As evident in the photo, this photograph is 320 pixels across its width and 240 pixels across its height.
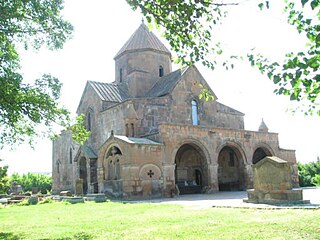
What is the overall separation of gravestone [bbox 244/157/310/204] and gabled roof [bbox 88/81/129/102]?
54.2ft

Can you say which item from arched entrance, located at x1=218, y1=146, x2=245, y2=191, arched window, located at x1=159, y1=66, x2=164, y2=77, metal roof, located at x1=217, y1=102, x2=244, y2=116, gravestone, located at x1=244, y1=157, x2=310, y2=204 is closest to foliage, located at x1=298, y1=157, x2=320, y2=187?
arched entrance, located at x1=218, y1=146, x2=245, y2=191

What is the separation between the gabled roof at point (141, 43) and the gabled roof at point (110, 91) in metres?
3.15

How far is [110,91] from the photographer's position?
→ 30.0 m

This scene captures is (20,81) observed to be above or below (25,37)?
below

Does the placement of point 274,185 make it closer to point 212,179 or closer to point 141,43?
point 212,179

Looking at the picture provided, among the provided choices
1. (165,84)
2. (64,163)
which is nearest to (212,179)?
(165,84)

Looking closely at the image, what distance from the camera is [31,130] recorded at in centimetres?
1179

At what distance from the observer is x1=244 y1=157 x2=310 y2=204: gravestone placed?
13.6m

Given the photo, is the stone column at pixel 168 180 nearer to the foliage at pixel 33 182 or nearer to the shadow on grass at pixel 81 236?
the shadow on grass at pixel 81 236

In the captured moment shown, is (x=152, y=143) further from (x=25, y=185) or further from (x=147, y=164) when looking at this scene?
(x=25, y=185)

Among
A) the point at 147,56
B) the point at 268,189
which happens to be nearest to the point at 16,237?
the point at 268,189

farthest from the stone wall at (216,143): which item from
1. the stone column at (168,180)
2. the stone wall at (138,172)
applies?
the stone wall at (138,172)

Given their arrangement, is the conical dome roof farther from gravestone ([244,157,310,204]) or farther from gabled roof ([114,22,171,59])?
gravestone ([244,157,310,204])

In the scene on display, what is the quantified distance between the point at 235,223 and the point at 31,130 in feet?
24.0
